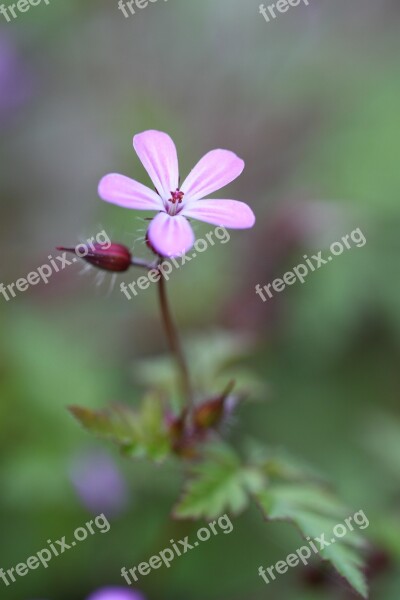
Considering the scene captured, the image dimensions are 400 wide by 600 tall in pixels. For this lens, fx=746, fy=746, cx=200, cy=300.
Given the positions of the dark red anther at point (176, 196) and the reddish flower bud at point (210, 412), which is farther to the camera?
the reddish flower bud at point (210, 412)

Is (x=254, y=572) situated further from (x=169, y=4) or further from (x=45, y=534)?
(x=169, y=4)

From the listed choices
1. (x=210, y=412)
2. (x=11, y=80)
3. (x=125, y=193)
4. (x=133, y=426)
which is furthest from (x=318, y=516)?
(x=11, y=80)

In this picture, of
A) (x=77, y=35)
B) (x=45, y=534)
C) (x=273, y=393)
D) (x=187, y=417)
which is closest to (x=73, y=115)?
(x=77, y=35)

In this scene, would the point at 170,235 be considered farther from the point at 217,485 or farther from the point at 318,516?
the point at 318,516

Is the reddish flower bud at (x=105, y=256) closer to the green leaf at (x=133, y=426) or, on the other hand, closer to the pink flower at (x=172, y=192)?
the pink flower at (x=172, y=192)

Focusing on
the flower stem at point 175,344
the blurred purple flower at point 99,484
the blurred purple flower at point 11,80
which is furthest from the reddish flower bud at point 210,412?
the blurred purple flower at point 11,80

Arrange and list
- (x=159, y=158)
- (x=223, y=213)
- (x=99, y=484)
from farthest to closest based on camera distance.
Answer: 1. (x=99, y=484)
2. (x=159, y=158)
3. (x=223, y=213)

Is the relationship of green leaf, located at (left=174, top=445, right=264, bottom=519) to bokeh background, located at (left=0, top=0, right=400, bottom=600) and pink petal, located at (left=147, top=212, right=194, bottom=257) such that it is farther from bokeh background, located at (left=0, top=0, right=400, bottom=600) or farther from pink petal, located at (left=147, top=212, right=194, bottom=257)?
pink petal, located at (left=147, top=212, right=194, bottom=257)
